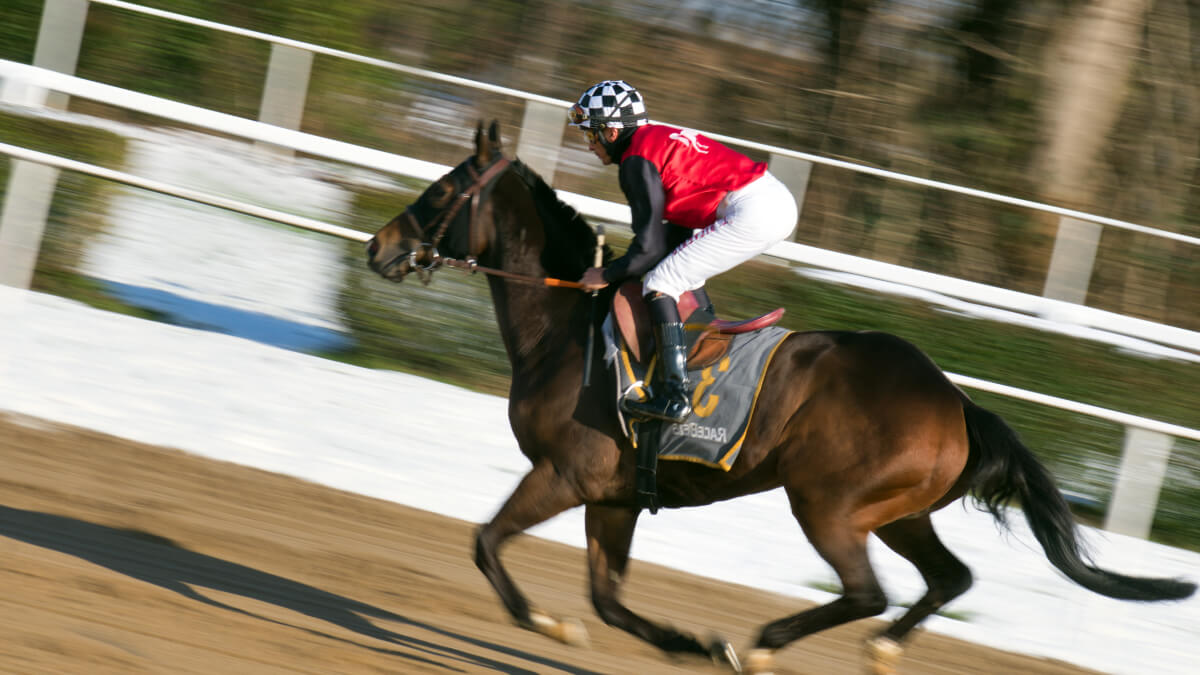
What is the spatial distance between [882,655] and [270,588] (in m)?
2.27

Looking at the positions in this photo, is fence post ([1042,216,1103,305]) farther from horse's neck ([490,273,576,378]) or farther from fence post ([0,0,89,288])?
fence post ([0,0,89,288])

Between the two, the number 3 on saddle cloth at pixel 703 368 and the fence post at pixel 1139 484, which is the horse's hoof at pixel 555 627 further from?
the fence post at pixel 1139 484

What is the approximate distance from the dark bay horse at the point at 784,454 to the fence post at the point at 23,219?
4852 mm

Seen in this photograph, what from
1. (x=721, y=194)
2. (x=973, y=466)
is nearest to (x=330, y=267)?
(x=721, y=194)

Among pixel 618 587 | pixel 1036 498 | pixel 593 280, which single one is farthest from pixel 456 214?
pixel 1036 498

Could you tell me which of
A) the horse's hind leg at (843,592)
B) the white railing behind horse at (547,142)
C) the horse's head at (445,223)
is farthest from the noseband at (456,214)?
the white railing behind horse at (547,142)

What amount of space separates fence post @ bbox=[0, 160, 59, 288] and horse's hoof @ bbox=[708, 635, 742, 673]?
619 cm

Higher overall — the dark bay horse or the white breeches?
the white breeches

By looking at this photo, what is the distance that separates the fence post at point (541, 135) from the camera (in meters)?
8.89

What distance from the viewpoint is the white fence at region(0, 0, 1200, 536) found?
8.26m

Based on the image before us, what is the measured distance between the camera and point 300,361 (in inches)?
313

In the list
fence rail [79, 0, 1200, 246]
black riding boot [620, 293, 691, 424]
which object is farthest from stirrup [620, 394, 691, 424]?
fence rail [79, 0, 1200, 246]

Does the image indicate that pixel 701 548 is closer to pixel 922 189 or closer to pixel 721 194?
pixel 721 194

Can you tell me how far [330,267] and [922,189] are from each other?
4.60 metres
